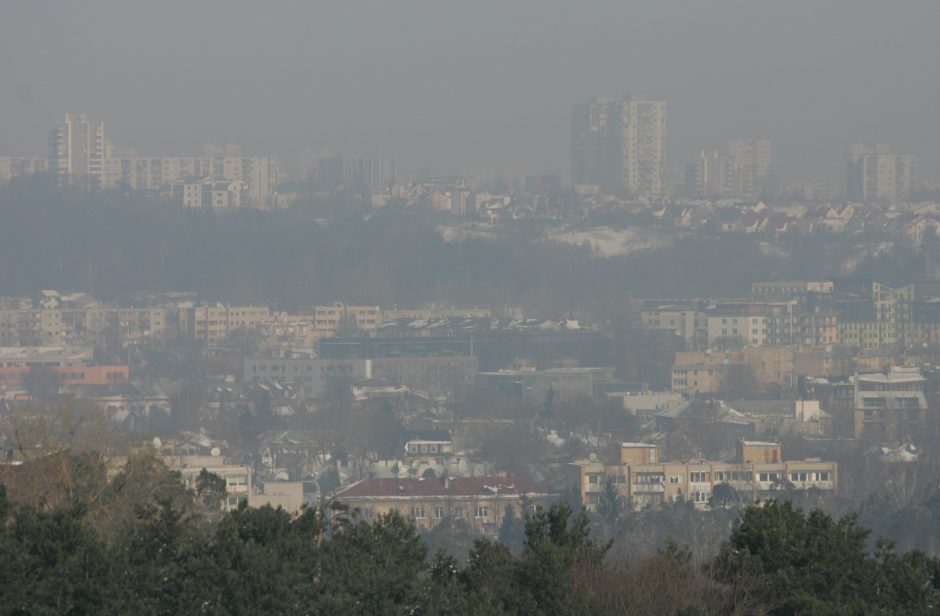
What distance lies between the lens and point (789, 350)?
129 feet

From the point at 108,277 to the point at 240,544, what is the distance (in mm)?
46049

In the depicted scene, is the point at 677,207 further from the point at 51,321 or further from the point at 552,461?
the point at 552,461

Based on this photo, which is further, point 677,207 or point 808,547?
point 677,207

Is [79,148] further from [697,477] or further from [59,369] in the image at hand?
[697,477]

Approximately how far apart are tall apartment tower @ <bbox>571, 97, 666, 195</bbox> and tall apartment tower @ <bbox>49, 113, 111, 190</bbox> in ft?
51.9

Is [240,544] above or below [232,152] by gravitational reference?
below

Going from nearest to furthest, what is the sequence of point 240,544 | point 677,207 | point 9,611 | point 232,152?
point 9,611
point 240,544
point 677,207
point 232,152

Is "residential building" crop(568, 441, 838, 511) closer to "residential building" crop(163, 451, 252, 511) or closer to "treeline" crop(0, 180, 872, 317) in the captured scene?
"residential building" crop(163, 451, 252, 511)

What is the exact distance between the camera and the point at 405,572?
725cm

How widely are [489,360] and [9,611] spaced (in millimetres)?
34249

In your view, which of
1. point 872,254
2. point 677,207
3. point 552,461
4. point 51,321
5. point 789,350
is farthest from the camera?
point 677,207

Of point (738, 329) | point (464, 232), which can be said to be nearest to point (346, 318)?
point (738, 329)

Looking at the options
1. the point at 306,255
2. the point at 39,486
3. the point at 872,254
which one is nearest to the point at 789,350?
the point at 872,254

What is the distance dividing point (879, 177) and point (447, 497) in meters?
48.3
